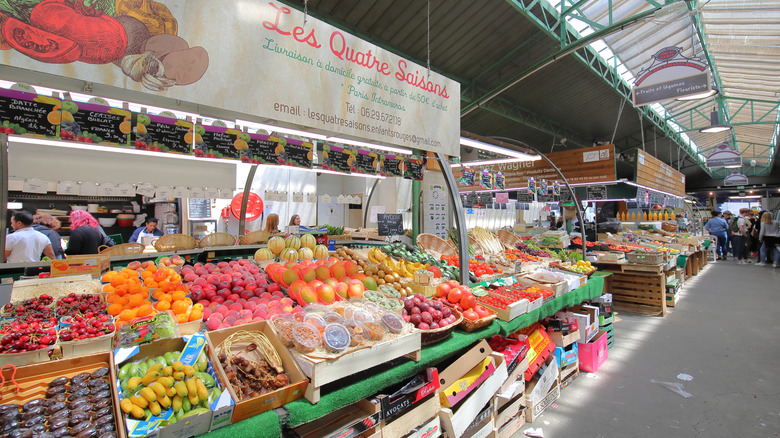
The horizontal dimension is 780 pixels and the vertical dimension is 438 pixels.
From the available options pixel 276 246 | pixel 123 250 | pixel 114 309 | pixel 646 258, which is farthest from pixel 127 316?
pixel 646 258

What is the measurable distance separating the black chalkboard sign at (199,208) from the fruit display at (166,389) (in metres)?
8.84

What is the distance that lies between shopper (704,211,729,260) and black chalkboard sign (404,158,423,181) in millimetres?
15550

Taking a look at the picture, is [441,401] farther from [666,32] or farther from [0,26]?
[666,32]

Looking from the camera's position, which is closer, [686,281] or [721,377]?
[721,377]

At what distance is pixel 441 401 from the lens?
2.38 m

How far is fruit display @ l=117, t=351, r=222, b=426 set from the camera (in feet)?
4.49

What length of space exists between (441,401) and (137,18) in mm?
2763

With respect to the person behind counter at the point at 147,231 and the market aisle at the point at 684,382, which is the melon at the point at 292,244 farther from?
the person behind counter at the point at 147,231

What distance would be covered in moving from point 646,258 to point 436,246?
167 inches

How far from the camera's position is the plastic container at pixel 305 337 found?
179 centimetres

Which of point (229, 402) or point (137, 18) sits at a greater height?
point (137, 18)

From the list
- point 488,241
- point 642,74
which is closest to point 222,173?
point 488,241

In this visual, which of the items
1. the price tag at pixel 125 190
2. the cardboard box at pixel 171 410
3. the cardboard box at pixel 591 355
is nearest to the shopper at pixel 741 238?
the cardboard box at pixel 591 355

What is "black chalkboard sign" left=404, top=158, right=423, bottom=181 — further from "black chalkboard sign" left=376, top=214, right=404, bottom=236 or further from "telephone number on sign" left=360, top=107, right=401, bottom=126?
"telephone number on sign" left=360, top=107, right=401, bottom=126
